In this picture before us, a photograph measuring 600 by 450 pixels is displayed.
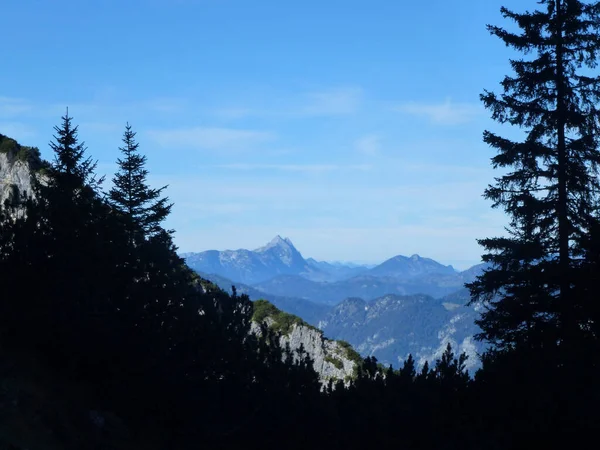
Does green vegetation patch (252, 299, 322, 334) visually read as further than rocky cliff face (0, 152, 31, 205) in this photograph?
Yes

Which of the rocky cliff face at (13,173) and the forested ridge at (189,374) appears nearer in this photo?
the forested ridge at (189,374)

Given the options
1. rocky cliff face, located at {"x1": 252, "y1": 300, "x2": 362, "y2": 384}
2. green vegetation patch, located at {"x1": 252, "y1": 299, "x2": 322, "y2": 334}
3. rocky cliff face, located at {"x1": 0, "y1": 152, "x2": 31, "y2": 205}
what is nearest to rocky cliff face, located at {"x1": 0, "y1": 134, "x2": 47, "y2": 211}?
rocky cliff face, located at {"x1": 0, "y1": 152, "x2": 31, "y2": 205}

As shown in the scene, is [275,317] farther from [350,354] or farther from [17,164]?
[17,164]

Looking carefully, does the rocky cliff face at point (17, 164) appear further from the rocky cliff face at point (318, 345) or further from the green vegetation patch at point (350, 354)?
the green vegetation patch at point (350, 354)

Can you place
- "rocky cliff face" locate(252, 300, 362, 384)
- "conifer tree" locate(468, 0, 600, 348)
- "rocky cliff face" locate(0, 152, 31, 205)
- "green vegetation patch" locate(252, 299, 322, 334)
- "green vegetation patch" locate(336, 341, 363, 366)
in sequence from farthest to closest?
1. "green vegetation patch" locate(336, 341, 363, 366)
2. "green vegetation patch" locate(252, 299, 322, 334)
3. "rocky cliff face" locate(252, 300, 362, 384)
4. "rocky cliff face" locate(0, 152, 31, 205)
5. "conifer tree" locate(468, 0, 600, 348)

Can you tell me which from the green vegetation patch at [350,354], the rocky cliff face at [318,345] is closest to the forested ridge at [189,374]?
the rocky cliff face at [318,345]

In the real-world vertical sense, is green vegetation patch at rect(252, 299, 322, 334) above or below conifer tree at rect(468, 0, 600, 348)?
below

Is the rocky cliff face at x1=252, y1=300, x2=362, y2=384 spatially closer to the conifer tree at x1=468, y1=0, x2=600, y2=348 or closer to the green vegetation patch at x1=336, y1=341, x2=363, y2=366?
the green vegetation patch at x1=336, y1=341, x2=363, y2=366

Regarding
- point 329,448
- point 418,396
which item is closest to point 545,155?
point 418,396

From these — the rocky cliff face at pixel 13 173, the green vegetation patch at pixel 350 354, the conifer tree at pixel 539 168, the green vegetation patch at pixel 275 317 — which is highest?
the rocky cliff face at pixel 13 173

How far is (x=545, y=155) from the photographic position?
16.8 meters

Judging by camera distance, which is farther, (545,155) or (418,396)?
(545,155)

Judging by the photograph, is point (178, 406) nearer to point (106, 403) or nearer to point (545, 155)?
point (106, 403)

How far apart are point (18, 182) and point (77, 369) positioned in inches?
2279
